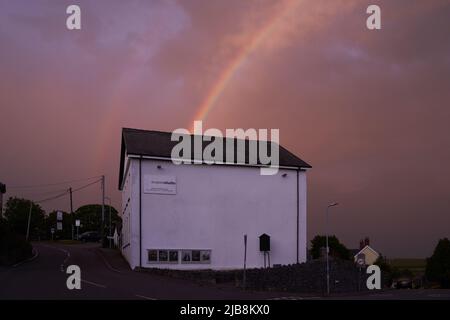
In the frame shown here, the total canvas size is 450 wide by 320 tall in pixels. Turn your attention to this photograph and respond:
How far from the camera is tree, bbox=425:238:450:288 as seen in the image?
8312 cm

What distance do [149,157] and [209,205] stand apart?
6636mm

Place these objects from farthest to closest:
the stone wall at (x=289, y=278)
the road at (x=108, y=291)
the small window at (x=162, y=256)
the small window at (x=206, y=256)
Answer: the small window at (x=206, y=256) → the small window at (x=162, y=256) → the stone wall at (x=289, y=278) → the road at (x=108, y=291)

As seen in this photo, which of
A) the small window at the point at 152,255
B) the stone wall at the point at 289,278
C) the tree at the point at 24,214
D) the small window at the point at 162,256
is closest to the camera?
the stone wall at the point at 289,278

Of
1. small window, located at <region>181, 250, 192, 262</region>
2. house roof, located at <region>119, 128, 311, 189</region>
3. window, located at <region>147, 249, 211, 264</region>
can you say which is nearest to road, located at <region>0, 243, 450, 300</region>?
window, located at <region>147, 249, 211, 264</region>

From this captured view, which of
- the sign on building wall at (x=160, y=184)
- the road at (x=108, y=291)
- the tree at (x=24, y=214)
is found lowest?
the road at (x=108, y=291)

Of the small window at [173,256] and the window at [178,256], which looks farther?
the small window at [173,256]

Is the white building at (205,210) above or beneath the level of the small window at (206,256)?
above

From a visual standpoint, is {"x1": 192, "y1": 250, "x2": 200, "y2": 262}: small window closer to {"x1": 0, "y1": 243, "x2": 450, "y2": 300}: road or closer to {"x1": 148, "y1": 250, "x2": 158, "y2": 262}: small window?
{"x1": 148, "y1": 250, "x2": 158, "y2": 262}: small window

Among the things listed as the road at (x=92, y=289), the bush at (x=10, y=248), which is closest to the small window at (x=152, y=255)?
the road at (x=92, y=289)

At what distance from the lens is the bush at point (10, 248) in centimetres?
4631

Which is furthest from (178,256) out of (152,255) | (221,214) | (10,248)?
(10,248)

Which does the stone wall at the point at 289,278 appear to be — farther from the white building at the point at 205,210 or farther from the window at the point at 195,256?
the white building at the point at 205,210

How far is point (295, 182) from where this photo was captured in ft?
179
